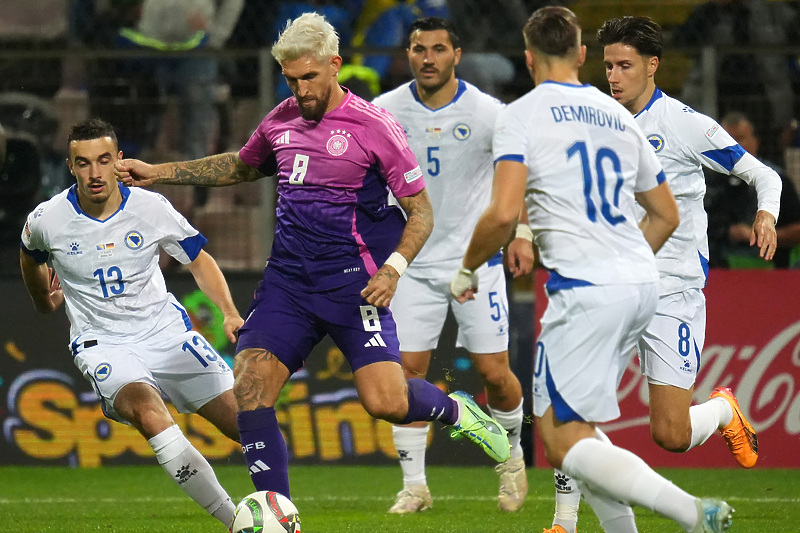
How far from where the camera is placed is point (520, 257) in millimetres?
4695

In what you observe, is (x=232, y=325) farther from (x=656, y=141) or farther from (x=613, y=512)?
(x=656, y=141)

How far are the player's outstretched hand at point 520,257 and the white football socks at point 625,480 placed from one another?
0.79 metres

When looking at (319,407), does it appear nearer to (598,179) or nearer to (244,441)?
(244,441)

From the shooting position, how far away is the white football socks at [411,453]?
683cm

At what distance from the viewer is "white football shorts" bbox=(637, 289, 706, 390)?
5.57m

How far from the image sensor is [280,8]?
387 inches

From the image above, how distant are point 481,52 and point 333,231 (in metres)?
4.07

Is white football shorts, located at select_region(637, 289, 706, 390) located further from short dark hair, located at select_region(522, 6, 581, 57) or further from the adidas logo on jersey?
short dark hair, located at select_region(522, 6, 581, 57)

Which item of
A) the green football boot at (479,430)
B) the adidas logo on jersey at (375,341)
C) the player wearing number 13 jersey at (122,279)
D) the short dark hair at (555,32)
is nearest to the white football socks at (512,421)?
the green football boot at (479,430)

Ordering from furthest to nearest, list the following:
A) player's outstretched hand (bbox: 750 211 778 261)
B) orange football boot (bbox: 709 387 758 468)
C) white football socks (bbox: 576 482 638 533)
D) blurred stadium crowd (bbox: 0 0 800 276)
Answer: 1. blurred stadium crowd (bbox: 0 0 800 276)
2. orange football boot (bbox: 709 387 758 468)
3. player's outstretched hand (bbox: 750 211 778 261)
4. white football socks (bbox: 576 482 638 533)

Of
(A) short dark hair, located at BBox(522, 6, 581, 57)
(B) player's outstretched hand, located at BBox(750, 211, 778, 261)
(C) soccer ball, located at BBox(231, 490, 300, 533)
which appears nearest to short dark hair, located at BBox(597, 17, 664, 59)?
(B) player's outstretched hand, located at BBox(750, 211, 778, 261)

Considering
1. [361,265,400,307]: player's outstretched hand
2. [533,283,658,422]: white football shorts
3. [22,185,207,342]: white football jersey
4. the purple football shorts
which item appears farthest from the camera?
[22,185,207,342]: white football jersey

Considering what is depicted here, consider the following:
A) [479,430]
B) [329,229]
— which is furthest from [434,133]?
[479,430]

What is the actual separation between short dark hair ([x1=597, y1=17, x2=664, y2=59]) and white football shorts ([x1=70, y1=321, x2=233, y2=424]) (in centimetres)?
246
